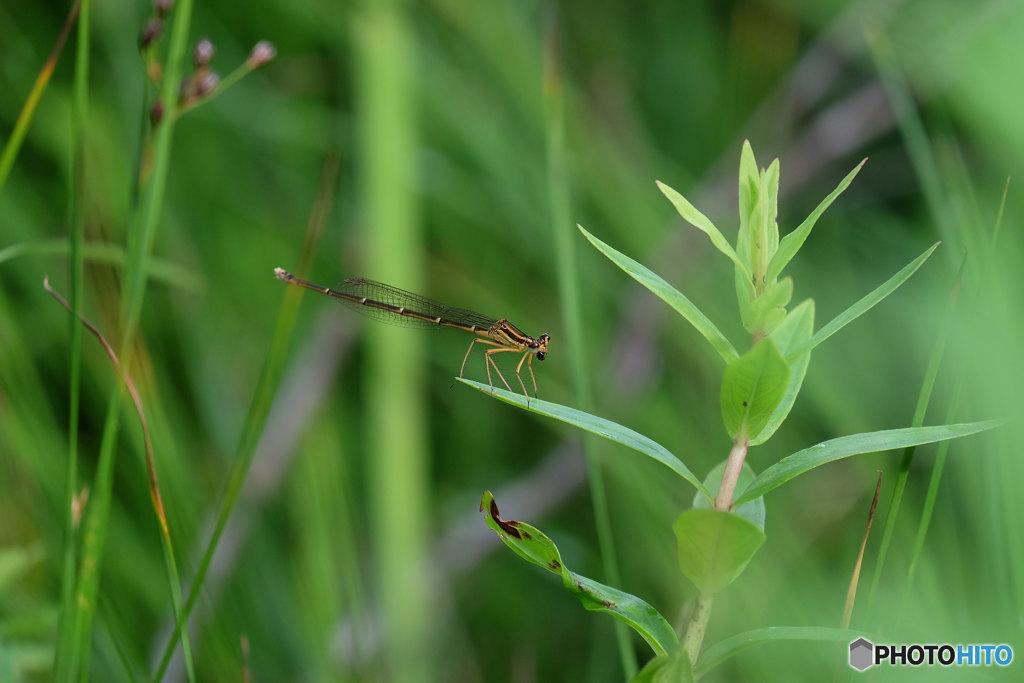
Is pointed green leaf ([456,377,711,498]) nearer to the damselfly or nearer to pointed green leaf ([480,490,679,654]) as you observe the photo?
pointed green leaf ([480,490,679,654])

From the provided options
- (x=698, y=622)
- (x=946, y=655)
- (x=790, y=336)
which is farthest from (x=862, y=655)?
(x=790, y=336)

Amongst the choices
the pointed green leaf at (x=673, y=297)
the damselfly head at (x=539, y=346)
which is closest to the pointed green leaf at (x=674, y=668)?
the pointed green leaf at (x=673, y=297)

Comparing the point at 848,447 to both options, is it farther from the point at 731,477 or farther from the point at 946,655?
the point at 946,655

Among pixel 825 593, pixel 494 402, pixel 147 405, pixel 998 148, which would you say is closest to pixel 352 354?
pixel 494 402

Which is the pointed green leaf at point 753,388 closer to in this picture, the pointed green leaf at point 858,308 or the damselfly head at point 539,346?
→ the pointed green leaf at point 858,308

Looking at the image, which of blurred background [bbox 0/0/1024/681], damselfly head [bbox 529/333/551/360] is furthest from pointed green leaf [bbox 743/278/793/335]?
damselfly head [bbox 529/333/551/360]

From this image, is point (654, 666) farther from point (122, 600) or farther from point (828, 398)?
point (122, 600)
